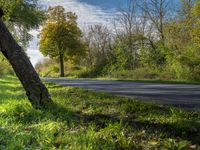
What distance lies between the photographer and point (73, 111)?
9.89 metres

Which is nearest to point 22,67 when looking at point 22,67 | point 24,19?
point 22,67

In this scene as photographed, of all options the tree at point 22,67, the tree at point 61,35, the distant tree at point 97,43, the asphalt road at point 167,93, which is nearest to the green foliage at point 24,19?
the asphalt road at point 167,93

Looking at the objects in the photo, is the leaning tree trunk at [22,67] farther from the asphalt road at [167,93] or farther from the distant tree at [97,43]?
the distant tree at [97,43]

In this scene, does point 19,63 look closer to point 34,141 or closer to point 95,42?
point 34,141

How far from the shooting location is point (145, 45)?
4078 cm

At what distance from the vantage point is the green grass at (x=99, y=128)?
6007 millimetres

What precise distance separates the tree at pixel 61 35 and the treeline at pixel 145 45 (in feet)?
1.20

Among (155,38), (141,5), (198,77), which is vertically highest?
(141,5)

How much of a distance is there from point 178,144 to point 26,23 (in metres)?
24.9

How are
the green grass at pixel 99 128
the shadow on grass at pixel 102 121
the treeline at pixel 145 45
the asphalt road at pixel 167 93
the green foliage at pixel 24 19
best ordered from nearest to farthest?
the green grass at pixel 99 128, the shadow on grass at pixel 102 121, the asphalt road at pixel 167 93, the green foliage at pixel 24 19, the treeline at pixel 145 45

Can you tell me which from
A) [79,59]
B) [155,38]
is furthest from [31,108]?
[79,59]

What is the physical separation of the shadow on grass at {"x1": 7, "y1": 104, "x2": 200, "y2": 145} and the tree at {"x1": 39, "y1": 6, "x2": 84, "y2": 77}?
172ft

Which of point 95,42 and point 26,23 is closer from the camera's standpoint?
point 26,23

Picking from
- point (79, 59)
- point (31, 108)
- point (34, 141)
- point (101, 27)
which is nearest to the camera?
point (34, 141)
